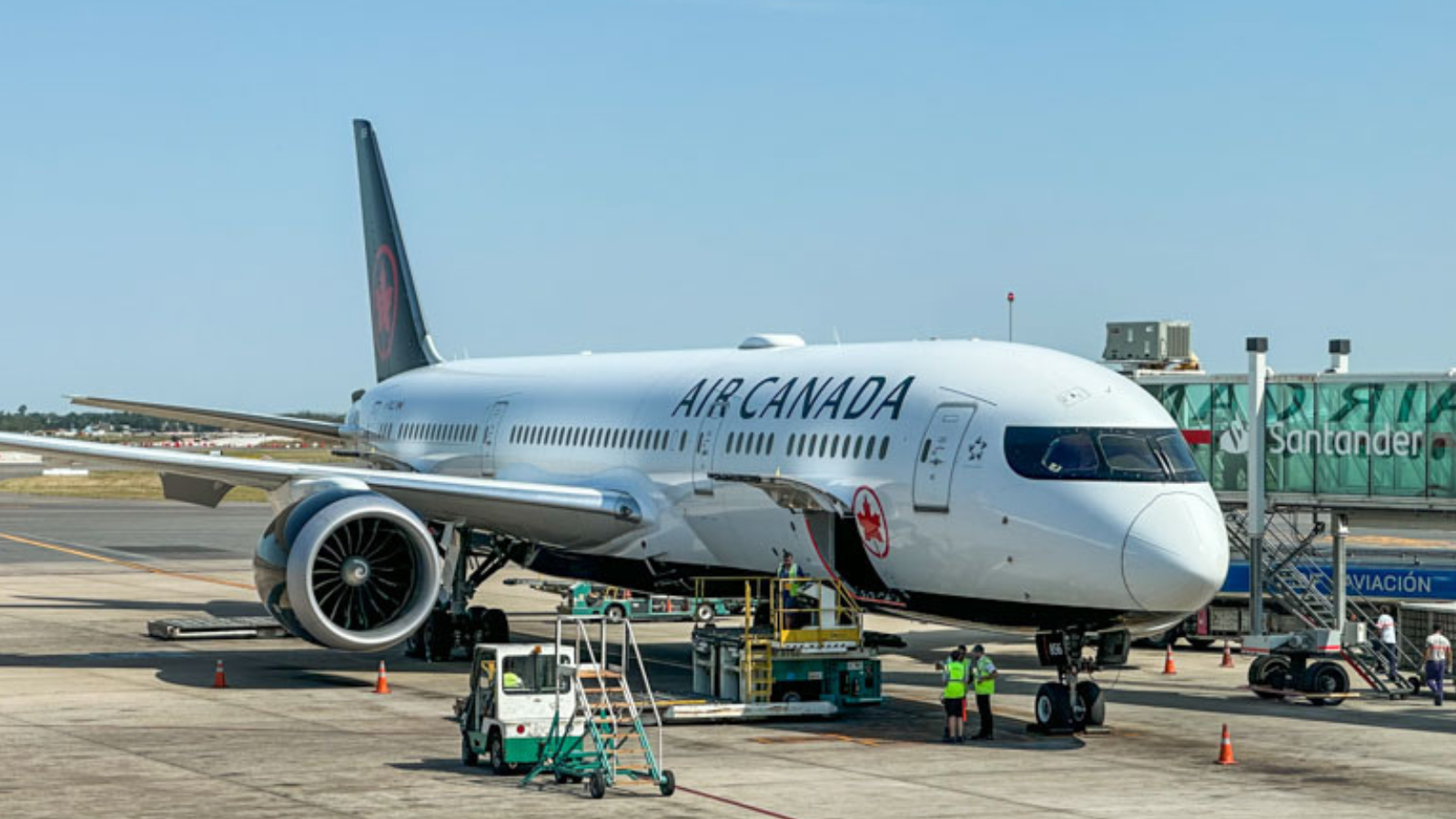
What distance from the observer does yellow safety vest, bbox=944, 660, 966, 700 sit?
79.4 feet

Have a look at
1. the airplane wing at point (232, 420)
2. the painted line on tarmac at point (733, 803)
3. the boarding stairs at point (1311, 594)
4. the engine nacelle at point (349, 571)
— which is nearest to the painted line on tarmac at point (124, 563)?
the airplane wing at point (232, 420)

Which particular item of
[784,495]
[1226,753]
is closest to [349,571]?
[784,495]

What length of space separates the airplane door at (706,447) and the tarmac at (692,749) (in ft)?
10.2

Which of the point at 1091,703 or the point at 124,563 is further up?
the point at 124,563

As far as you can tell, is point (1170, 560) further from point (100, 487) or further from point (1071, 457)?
point (100, 487)

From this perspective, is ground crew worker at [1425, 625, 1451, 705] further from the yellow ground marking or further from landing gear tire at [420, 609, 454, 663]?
landing gear tire at [420, 609, 454, 663]

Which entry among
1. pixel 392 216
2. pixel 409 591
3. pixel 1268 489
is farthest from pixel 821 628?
pixel 392 216

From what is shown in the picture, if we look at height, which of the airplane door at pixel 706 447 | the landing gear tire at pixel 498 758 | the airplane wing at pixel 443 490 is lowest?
the landing gear tire at pixel 498 758

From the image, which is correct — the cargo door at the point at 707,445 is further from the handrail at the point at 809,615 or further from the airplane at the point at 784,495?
the handrail at the point at 809,615

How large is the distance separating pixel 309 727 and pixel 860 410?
8260mm

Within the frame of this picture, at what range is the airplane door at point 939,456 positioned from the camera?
24891 mm

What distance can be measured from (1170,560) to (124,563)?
40.8 meters

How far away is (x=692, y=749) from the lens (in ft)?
77.5

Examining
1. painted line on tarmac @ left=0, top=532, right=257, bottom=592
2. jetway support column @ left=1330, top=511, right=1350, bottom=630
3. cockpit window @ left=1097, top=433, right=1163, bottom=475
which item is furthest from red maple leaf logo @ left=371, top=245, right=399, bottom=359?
cockpit window @ left=1097, top=433, right=1163, bottom=475
